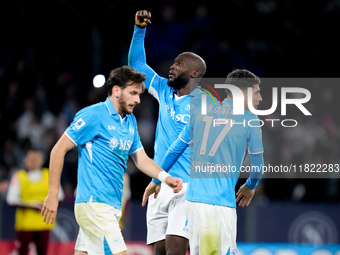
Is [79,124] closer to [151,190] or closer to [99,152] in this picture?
[99,152]

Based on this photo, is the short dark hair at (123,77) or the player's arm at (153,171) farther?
the short dark hair at (123,77)

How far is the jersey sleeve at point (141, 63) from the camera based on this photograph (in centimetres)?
732

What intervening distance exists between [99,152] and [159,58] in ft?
27.4

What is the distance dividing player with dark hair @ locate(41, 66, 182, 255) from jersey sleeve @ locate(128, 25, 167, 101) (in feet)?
4.24

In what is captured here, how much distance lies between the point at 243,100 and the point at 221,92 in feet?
17.8

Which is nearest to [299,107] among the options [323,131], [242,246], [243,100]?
→ [323,131]

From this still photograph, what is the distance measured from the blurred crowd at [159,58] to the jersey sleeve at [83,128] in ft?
21.4

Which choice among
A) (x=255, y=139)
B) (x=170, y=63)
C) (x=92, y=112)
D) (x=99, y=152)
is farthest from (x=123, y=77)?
(x=170, y=63)

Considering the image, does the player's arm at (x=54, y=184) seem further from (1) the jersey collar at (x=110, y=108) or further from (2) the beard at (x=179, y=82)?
(2) the beard at (x=179, y=82)

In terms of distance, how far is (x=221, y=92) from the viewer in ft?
37.0

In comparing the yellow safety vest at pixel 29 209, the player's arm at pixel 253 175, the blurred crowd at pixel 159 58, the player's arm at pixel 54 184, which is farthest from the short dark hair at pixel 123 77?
the blurred crowd at pixel 159 58

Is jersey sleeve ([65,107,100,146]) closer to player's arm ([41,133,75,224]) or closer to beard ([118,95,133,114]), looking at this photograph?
player's arm ([41,133,75,224])

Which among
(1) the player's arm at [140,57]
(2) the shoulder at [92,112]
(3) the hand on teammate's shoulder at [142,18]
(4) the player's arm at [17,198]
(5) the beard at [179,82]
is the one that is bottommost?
(4) the player's arm at [17,198]

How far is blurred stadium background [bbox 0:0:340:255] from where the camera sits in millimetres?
12203
